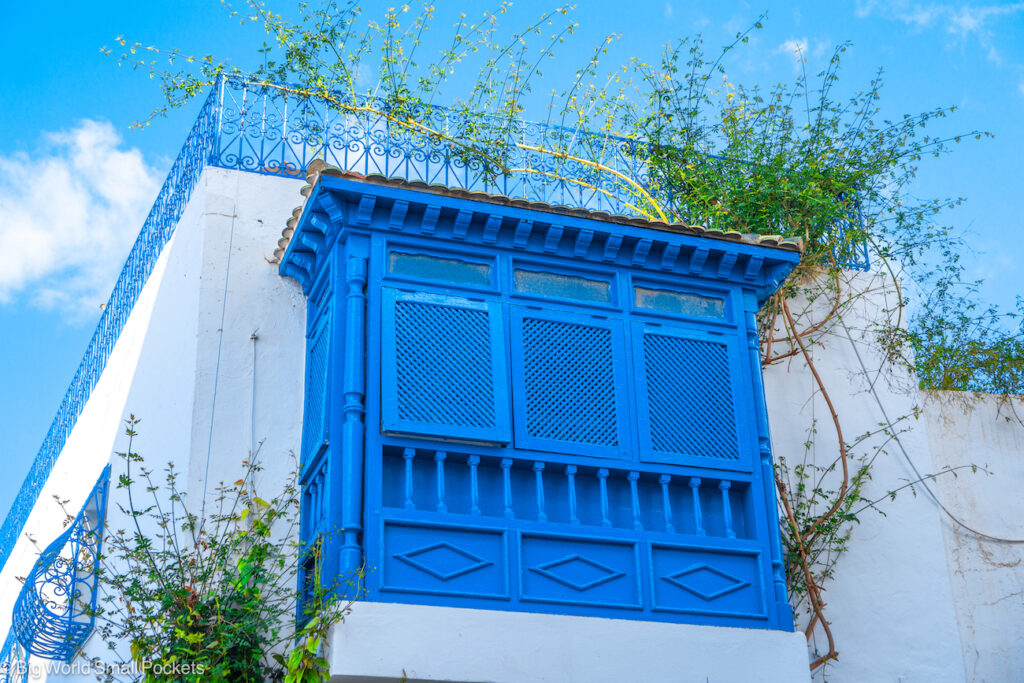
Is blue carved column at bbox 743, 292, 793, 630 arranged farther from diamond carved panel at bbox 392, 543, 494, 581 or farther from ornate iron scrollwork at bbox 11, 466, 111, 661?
ornate iron scrollwork at bbox 11, 466, 111, 661

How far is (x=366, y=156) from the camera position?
8945 millimetres

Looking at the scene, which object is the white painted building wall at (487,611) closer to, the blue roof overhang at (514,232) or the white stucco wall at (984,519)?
the white stucco wall at (984,519)

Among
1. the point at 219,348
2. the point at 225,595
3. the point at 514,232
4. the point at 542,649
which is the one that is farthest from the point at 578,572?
the point at 219,348

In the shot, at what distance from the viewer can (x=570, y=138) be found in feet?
32.1

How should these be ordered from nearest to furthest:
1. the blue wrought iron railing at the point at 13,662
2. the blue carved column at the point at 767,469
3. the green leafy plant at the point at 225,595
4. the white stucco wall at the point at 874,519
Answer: the green leafy plant at the point at 225,595, the blue carved column at the point at 767,469, the white stucco wall at the point at 874,519, the blue wrought iron railing at the point at 13,662

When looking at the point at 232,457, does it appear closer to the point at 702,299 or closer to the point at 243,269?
the point at 243,269

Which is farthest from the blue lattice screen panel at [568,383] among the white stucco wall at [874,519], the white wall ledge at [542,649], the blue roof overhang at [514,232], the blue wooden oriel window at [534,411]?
the white stucco wall at [874,519]

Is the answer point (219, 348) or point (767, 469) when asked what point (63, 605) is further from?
point (767, 469)

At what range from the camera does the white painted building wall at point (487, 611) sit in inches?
254

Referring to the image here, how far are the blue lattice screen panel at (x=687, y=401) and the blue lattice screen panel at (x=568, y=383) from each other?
0.63ft

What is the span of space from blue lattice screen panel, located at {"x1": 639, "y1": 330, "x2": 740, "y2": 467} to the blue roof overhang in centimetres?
52

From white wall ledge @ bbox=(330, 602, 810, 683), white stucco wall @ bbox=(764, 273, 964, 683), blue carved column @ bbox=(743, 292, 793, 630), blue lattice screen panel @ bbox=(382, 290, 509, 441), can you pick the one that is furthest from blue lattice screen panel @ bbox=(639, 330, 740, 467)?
white stucco wall @ bbox=(764, 273, 964, 683)

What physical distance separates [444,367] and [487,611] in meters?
1.37

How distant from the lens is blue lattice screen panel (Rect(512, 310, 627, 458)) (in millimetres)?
7070
